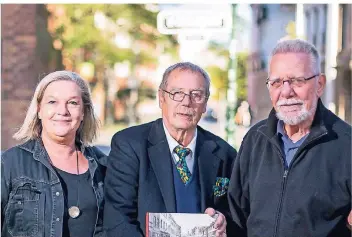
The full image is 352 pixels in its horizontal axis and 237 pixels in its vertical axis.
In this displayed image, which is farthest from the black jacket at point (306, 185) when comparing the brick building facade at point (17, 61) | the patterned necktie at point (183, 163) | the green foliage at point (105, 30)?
the green foliage at point (105, 30)

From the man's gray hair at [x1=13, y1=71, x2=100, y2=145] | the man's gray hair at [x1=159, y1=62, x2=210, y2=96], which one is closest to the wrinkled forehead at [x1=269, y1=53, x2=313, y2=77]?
the man's gray hair at [x1=159, y1=62, x2=210, y2=96]

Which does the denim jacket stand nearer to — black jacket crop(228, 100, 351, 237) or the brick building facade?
black jacket crop(228, 100, 351, 237)

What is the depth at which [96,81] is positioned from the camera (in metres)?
28.4

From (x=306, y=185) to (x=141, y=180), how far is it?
2.85 feet

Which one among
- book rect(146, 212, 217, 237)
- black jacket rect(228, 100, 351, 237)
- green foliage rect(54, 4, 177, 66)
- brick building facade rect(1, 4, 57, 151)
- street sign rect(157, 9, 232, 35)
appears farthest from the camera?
green foliage rect(54, 4, 177, 66)

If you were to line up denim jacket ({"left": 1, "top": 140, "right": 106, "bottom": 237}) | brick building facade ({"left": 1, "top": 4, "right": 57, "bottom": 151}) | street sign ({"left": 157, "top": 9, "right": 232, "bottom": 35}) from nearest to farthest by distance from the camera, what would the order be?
denim jacket ({"left": 1, "top": 140, "right": 106, "bottom": 237})
street sign ({"left": 157, "top": 9, "right": 232, "bottom": 35})
brick building facade ({"left": 1, "top": 4, "right": 57, "bottom": 151})

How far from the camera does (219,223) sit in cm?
361

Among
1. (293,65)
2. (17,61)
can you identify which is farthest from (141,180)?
(17,61)

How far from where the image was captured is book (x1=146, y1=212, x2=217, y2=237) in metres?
3.52

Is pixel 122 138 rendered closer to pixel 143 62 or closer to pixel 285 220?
pixel 285 220

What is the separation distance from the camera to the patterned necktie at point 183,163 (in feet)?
12.6

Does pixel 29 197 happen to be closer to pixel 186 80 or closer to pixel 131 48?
pixel 186 80

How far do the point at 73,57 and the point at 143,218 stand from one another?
1959 cm

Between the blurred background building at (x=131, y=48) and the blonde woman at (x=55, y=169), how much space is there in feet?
0.97
